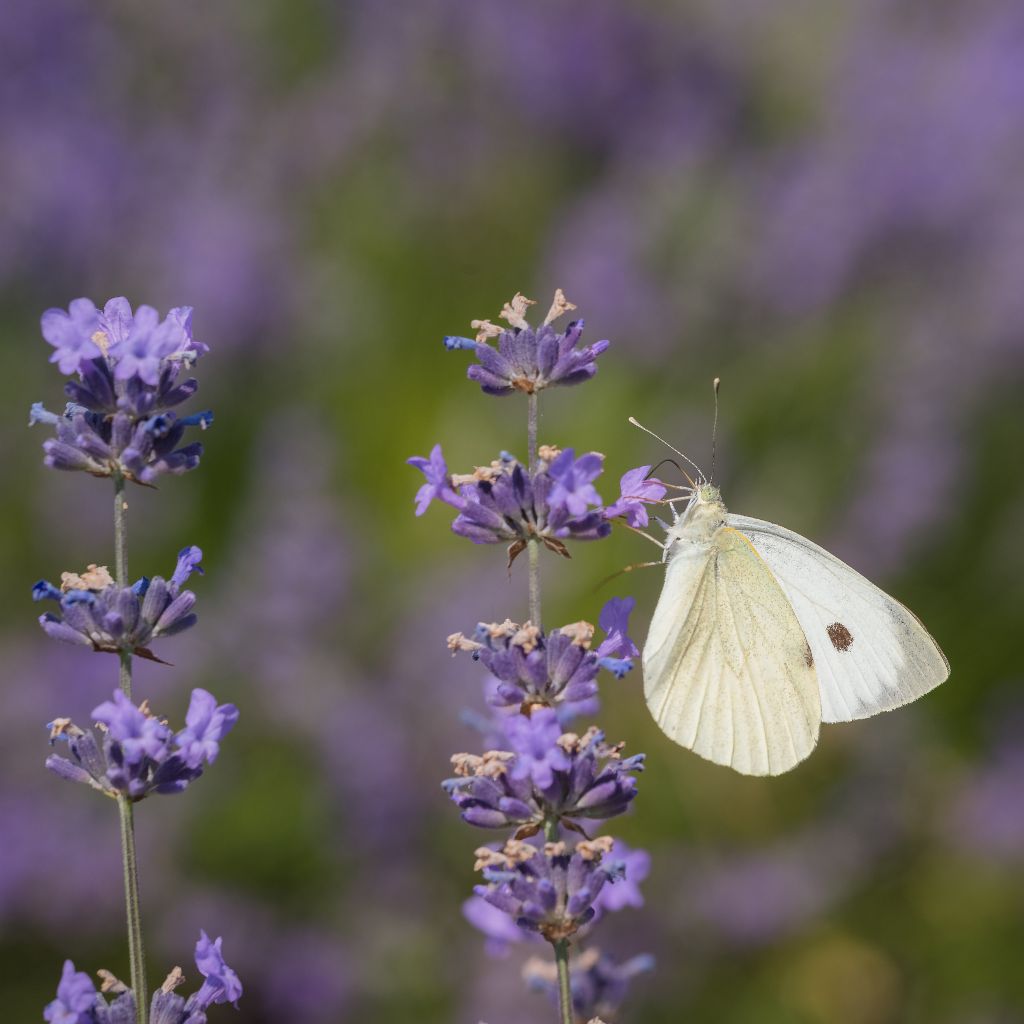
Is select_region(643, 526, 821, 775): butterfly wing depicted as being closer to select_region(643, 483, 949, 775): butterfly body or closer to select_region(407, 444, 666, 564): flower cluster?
select_region(643, 483, 949, 775): butterfly body

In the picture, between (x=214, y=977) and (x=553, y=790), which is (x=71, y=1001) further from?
(x=553, y=790)

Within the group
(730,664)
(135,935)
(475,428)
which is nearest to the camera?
(135,935)

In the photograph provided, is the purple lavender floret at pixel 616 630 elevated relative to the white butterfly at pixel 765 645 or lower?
elevated

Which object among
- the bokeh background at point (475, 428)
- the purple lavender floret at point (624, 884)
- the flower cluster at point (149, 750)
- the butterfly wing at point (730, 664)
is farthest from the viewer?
the bokeh background at point (475, 428)

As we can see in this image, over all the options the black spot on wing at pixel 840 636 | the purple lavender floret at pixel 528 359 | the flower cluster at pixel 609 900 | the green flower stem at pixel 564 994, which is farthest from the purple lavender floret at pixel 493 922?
the black spot on wing at pixel 840 636

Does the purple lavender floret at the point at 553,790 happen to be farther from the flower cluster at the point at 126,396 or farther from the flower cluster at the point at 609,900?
the flower cluster at the point at 126,396

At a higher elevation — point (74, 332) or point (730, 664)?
point (74, 332)

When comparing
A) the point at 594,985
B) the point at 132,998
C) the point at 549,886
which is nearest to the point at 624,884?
the point at 594,985
